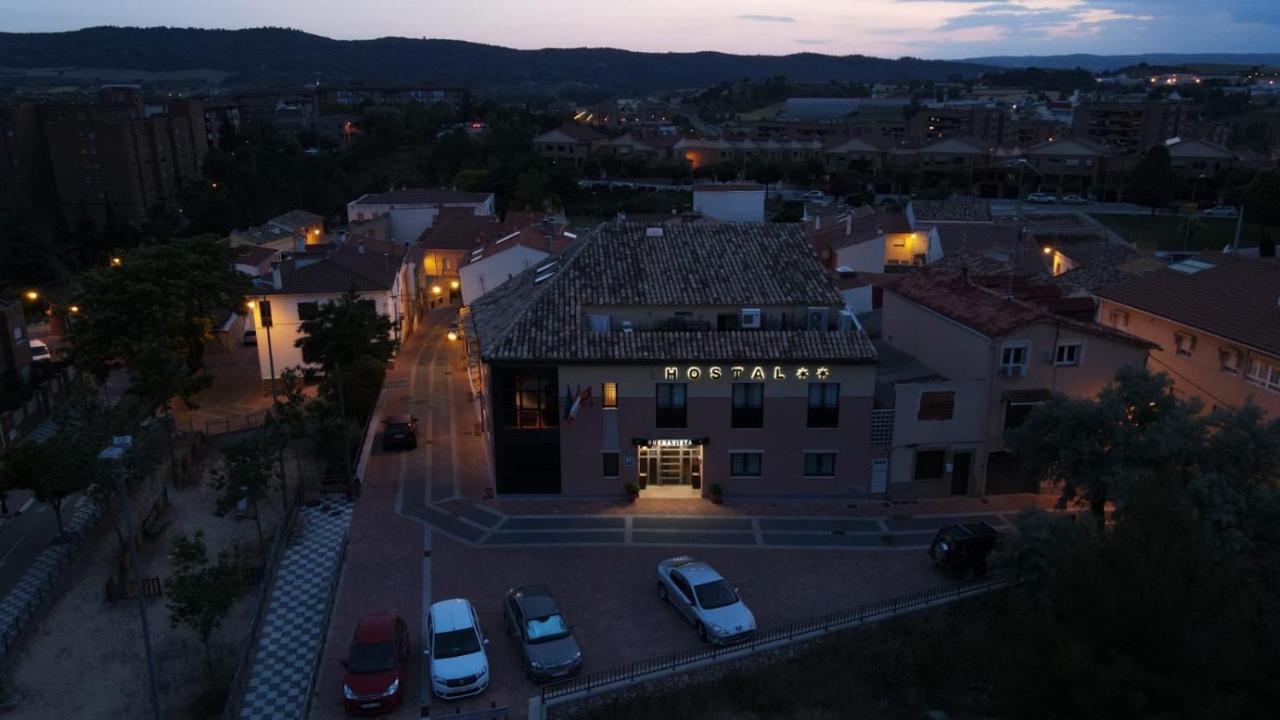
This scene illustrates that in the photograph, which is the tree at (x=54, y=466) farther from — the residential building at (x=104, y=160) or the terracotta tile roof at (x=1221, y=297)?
the residential building at (x=104, y=160)

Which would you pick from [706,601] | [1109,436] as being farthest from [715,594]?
[1109,436]

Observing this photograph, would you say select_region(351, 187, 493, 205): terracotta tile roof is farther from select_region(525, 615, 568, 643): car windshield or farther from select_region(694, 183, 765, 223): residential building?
select_region(525, 615, 568, 643): car windshield

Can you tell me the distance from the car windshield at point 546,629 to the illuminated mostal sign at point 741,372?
10.1 metres

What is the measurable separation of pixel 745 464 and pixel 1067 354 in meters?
11.3

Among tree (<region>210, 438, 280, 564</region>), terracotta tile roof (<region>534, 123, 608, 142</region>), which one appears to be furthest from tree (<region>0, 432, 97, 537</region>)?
terracotta tile roof (<region>534, 123, 608, 142</region>)

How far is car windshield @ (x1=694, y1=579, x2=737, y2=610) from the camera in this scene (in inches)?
849

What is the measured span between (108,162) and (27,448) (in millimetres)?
83933

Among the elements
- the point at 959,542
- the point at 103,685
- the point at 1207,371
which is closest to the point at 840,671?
the point at 959,542

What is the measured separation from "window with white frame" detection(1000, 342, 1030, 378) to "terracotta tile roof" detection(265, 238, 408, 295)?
2898cm

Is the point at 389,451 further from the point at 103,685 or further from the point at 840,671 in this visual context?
the point at 840,671

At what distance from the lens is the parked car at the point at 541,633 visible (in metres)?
19.5

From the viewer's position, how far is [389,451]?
111 feet

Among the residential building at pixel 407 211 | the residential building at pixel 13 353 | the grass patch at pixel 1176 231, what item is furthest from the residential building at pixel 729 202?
the residential building at pixel 13 353

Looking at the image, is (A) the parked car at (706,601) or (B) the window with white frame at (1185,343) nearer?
(A) the parked car at (706,601)
